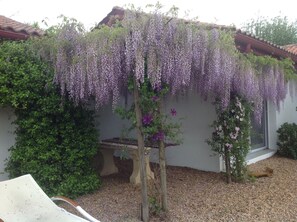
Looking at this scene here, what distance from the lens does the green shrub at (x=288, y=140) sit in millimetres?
8969

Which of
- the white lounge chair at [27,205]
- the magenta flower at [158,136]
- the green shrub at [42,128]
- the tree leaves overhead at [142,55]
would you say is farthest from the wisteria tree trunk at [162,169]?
the green shrub at [42,128]

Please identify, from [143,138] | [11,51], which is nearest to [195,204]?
[143,138]

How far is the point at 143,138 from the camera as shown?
4.47m

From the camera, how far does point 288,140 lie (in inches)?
358

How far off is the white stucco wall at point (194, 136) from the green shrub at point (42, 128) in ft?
6.72

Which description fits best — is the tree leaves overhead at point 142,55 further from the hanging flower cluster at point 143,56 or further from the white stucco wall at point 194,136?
the white stucco wall at point 194,136

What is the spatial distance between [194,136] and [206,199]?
2.29 meters

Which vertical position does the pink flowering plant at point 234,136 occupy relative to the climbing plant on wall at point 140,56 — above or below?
below

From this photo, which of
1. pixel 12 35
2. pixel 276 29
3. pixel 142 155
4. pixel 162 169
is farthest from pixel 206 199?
pixel 276 29

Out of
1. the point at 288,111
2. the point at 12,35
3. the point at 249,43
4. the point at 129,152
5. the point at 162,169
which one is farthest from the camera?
the point at 288,111

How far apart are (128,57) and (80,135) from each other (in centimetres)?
219

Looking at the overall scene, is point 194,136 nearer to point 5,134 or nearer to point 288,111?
point 5,134

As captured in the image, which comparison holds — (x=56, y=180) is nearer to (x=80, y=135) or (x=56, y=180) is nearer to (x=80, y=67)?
(x=80, y=135)

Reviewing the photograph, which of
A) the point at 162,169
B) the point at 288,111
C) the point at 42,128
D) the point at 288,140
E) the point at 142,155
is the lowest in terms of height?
the point at 288,140
